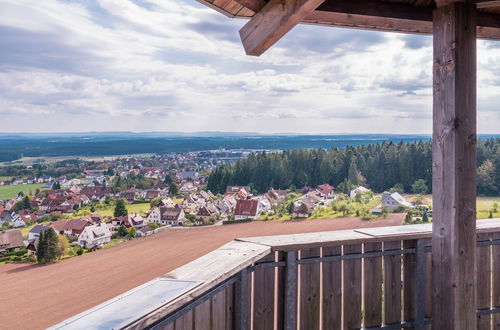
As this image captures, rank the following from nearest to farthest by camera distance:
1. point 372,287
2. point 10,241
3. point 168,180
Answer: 1. point 372,287
2. point 10,241
3. point 168,180

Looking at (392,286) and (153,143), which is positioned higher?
(153,143)

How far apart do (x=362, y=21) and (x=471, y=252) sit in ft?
3.46

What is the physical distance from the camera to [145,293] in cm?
92

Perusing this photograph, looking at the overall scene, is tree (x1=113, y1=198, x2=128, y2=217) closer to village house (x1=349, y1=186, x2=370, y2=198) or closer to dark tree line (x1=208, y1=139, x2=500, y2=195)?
dark tree line (x1=208, y1=139, x2=500, y2=195)

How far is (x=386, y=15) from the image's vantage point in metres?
1.74

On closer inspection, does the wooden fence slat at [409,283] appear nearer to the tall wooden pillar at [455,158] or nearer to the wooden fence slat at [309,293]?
the tall wooden pillar at [455,158]

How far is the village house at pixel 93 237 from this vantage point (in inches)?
450

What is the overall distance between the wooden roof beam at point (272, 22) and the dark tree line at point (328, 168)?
14.1 metres

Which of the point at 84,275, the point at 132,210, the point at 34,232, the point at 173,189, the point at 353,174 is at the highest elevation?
the point at 353,174

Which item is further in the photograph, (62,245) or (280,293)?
(62,245)

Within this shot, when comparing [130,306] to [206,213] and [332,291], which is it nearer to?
[332,291]

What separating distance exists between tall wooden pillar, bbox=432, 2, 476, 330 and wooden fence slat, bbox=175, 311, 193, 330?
104 centimetres

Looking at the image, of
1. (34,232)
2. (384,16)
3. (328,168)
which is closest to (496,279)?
(384,16)

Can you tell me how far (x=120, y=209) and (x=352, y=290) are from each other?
42.3 feet
